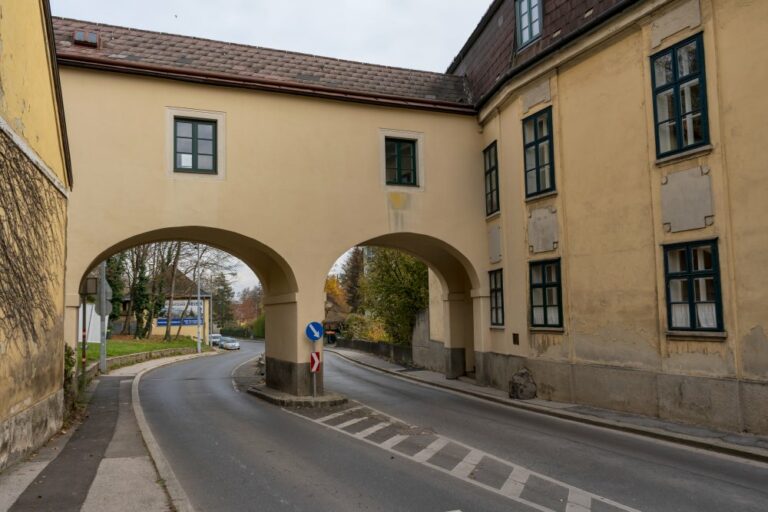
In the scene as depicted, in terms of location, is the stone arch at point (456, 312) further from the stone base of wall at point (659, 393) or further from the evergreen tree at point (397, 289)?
the evergreen tree at point (397, 289)

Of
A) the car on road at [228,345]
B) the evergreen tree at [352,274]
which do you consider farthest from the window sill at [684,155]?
the evergreen tree at [352,274]

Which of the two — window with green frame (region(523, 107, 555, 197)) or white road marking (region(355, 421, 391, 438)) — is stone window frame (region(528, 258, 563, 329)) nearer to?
window with green frame (region(523, 107, 555, 197))

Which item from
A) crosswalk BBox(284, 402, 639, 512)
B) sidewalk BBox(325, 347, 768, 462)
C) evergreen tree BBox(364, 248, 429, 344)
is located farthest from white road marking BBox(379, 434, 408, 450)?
evergreen tree BBox(364, 248, 429, 344)

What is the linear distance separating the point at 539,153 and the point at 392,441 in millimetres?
8559

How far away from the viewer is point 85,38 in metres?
15.2

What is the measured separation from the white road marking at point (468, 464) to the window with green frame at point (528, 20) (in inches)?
429

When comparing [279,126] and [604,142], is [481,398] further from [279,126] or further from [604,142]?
[279,126]

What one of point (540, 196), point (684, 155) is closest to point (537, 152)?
point (540, 196)

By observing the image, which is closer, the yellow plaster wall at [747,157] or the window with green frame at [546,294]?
the yellow plaster wall at [747,157]

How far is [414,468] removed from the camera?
27.5ft

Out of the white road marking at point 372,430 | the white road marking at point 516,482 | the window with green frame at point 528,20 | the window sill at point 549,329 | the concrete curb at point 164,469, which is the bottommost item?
the white road marking at point 372,430

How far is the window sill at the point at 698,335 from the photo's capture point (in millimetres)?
10656

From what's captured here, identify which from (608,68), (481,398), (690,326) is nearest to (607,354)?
(690,326)

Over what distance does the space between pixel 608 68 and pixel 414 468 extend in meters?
9.57
